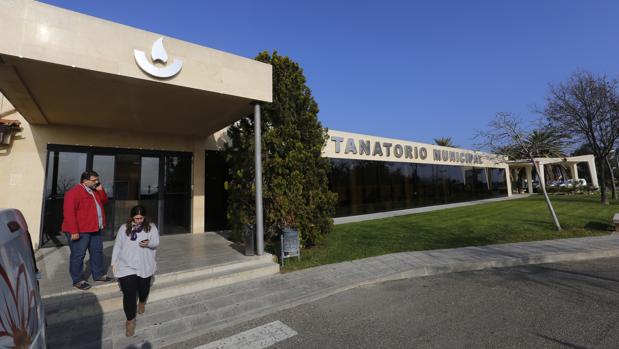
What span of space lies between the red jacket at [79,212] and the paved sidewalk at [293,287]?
136 cm

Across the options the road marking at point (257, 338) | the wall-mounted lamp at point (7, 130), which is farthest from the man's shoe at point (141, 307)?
the wall-mounted lamp at point (7, 130)

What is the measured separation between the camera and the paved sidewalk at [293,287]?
12.4 feet

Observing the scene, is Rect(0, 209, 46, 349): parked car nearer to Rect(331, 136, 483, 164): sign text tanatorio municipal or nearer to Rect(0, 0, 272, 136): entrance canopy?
Rect(0, 0, 272, 136): entrance canopy

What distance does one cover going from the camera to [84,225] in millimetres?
4605

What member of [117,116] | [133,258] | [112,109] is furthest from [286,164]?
[117,116]

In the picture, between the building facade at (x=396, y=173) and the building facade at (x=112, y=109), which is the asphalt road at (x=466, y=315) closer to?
the building facade at (x=112, y=109)

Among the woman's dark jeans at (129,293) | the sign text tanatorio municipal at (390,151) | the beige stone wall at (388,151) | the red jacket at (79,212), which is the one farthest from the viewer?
the sign text tanatorio municipal at (390,151)

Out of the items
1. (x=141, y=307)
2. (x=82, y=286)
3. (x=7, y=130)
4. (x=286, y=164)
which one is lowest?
(x=141, y=307)

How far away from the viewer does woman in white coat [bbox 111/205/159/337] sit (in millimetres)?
3664

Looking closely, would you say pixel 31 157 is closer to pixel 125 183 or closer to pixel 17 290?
pixel 125 183

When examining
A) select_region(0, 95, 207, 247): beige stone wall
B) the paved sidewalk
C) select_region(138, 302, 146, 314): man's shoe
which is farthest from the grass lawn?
select_region(0, 95, 207, 247): beige stone wall

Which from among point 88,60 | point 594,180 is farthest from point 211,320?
point 594,180

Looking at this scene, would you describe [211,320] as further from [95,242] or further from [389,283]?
[389,283]

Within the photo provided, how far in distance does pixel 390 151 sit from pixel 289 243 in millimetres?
12313
